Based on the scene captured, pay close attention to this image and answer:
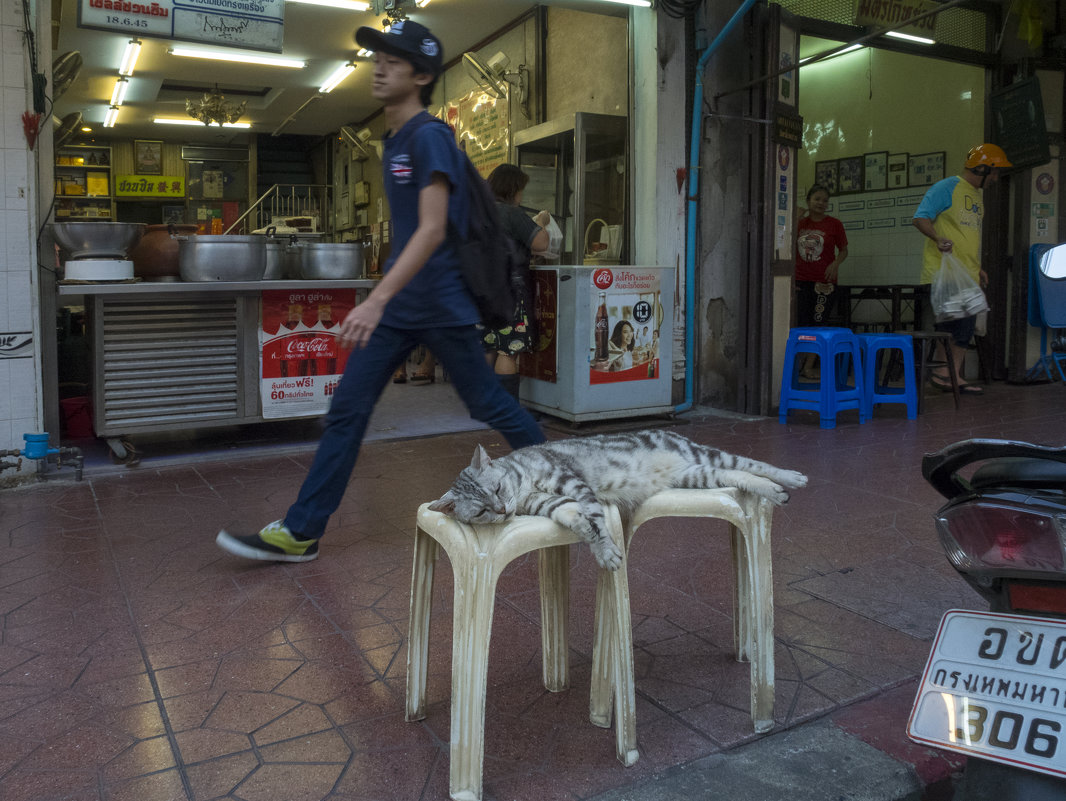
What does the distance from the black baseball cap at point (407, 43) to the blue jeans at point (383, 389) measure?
0.90 m

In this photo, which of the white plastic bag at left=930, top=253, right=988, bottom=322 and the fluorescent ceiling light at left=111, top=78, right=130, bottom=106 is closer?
the white plastic bag at left=930, top=253, right=988, bottom=322

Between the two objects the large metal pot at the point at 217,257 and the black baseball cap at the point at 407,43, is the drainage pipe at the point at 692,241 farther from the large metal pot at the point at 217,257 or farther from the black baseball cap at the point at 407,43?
the black baseball cap at the point at 407,43

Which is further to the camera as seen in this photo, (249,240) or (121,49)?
(121,49)

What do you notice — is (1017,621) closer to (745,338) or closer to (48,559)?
(48,559)

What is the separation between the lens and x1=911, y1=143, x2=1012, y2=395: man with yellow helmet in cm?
741

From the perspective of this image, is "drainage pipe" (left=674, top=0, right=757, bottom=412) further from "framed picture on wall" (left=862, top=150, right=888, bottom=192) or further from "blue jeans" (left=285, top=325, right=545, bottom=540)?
"framed picture on wall" (left=862, top=150, right=888, bottom=192)

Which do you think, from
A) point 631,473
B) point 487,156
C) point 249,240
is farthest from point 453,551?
point 487,156

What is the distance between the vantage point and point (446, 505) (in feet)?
6.85

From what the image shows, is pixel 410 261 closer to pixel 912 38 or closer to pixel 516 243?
pixel 516 243

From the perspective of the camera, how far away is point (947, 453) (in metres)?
1.72

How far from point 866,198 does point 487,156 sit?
4520 mm

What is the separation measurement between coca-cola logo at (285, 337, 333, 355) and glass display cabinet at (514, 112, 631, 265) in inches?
93.7

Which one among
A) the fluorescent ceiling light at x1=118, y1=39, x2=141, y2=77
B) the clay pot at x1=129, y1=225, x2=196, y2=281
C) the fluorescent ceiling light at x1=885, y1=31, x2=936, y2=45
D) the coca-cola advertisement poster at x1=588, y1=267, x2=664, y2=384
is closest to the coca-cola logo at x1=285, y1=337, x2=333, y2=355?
the clay pot at x1=129, y1=225, x2=196, y2=281


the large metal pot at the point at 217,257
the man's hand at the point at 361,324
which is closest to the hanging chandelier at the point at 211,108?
the large metal pot at the point at 217,257
